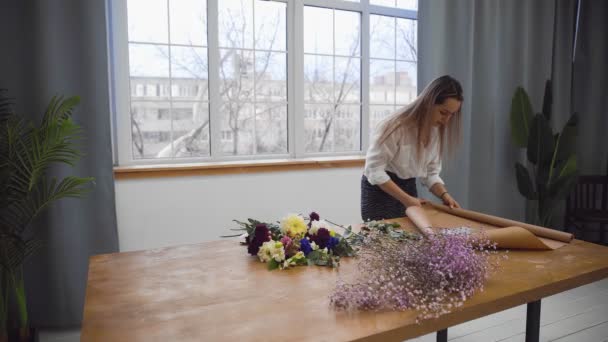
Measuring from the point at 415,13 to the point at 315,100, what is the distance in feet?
4.25

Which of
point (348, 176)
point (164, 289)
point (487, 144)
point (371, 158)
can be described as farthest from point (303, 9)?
point (164, 289)

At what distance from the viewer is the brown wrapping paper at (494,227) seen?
1.63 metres

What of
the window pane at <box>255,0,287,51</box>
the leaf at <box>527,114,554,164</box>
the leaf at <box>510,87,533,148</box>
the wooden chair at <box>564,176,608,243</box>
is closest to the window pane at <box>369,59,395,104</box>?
the window pane at <box>255,0,287,51</box>

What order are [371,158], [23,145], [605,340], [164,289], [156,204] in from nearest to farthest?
[164,289] → [23,145] → [371,158] → [605,340] → [156,204]

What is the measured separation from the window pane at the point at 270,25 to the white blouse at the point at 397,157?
59.7 inches

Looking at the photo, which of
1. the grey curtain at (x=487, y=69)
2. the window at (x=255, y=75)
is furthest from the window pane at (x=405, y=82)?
the grey curtain at (x=487, y=69)

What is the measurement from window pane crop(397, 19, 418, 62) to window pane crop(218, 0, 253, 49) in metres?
1.40

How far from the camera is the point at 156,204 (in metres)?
3.01

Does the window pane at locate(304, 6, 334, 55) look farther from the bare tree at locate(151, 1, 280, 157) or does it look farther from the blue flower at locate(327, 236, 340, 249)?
the blue flower at locate(327, 236, 340, 249)

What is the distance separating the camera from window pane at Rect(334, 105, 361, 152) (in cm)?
385

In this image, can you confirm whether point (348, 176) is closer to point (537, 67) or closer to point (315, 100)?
point (315, 100)

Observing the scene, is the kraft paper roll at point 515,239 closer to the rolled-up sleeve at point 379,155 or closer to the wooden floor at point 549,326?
the rolled-up sleeve at point 379,155

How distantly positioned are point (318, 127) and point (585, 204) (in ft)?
9.60

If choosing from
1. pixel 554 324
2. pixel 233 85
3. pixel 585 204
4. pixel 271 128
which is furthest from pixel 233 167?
pixel 585 204
